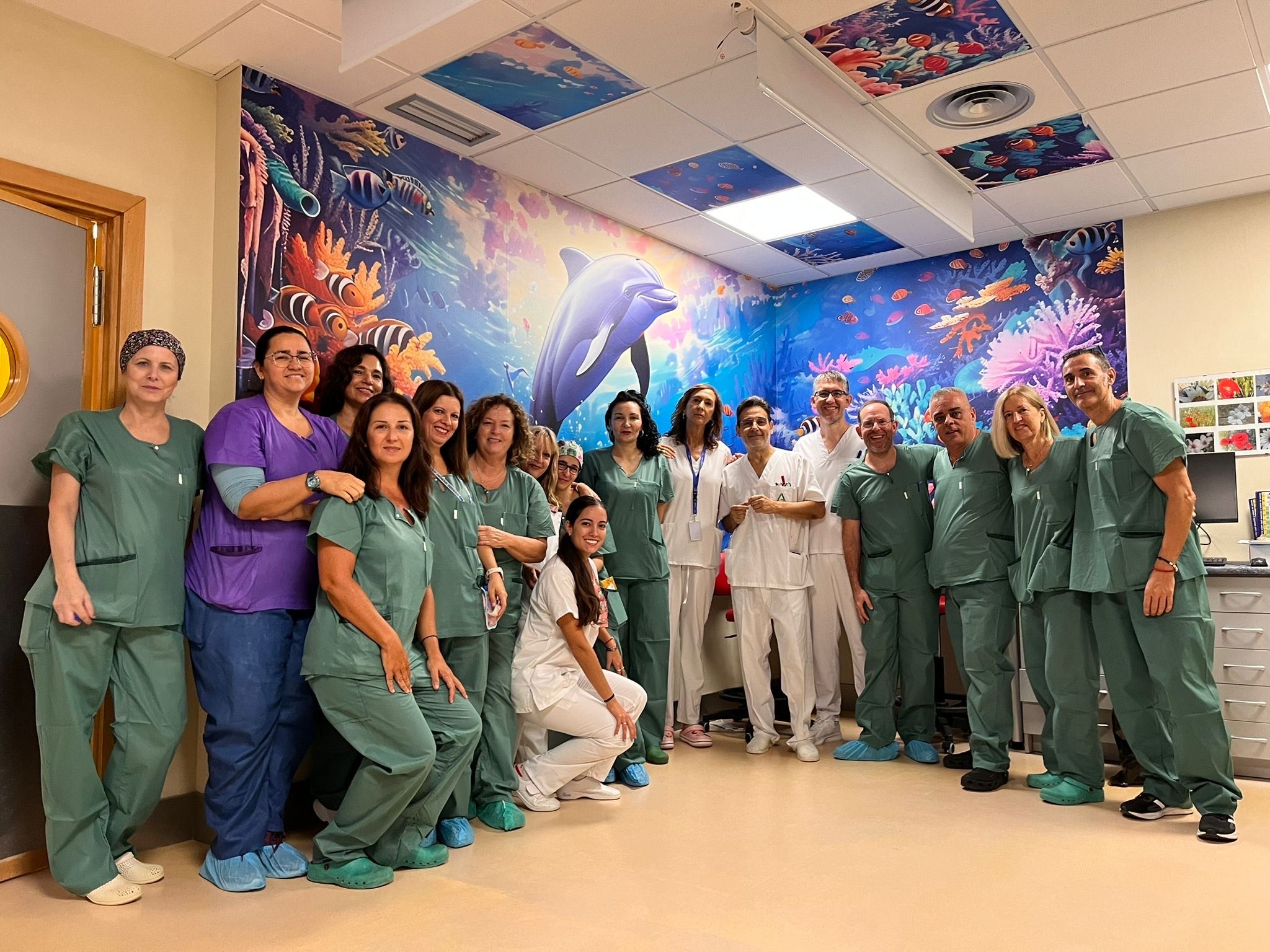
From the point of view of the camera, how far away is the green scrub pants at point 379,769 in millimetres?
2666

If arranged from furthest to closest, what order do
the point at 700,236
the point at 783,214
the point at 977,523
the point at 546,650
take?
1. the point at 700,236
2. the point at 783,214
3. the point at 977,523
4. the point at 546,650

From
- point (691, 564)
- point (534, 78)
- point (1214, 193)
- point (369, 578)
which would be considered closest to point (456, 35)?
point (534, 78)

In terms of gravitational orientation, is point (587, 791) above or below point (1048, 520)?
below

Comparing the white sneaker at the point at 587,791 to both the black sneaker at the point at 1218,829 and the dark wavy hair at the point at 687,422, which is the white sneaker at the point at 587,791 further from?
the black sneaker at the point at 1218,829

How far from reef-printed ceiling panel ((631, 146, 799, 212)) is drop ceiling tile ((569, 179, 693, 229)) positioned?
69 mm

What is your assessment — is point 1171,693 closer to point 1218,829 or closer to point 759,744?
point 1218,829

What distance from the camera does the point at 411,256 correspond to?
406 cm

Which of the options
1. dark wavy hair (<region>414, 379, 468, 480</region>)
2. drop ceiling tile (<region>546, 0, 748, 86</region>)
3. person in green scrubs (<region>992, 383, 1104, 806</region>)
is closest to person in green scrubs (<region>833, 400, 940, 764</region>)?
person in green scrubs (<region>992, 383, 1104, 806</region>)

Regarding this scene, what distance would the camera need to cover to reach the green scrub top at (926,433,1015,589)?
3.99m

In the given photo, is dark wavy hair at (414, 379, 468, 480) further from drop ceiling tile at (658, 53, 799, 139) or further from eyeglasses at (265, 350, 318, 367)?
drop ceiling tile at (658, 53, 799, 139)

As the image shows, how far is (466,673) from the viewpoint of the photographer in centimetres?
321

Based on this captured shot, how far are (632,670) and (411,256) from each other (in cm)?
205

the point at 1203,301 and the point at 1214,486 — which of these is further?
the point at 1203,301

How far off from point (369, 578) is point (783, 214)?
10.9 ft
